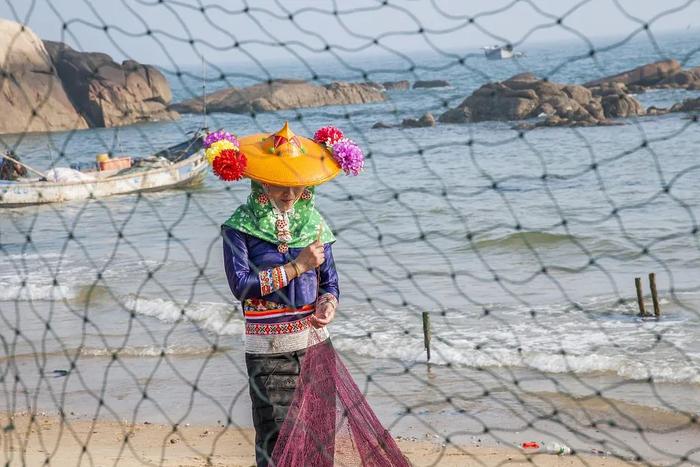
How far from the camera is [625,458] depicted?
18.9ft

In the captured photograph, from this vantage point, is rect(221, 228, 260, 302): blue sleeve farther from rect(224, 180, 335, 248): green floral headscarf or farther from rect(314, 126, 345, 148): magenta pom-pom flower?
rect(314, 126, 345, 148): magenta pom-pom flower

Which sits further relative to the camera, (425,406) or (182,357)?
(182,357)

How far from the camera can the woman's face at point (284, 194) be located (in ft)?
10.7

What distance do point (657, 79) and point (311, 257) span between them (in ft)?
114

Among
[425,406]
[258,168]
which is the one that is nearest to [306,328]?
[258,168]

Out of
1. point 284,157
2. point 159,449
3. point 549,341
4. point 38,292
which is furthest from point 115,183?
point 284,157

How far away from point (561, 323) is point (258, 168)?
6.26 metres

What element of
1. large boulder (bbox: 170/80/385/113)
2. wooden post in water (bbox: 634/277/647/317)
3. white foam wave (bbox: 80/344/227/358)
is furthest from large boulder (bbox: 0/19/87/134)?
wooden post in water (bbox: 634/277/647/317)

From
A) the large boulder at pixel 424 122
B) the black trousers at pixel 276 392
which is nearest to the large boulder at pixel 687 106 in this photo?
the large boulder at pixel 424 122

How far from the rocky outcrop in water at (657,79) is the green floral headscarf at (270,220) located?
102 ft

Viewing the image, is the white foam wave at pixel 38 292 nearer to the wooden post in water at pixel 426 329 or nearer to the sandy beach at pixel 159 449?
the sandy beach at pixel 159 449

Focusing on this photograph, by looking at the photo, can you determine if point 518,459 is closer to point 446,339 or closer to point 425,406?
point 425,406

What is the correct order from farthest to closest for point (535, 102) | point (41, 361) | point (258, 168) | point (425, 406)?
point (535, 102)
point (41, 361)
point (425, 406)
point (258, 168)

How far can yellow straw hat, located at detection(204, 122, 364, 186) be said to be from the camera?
10.6ft
